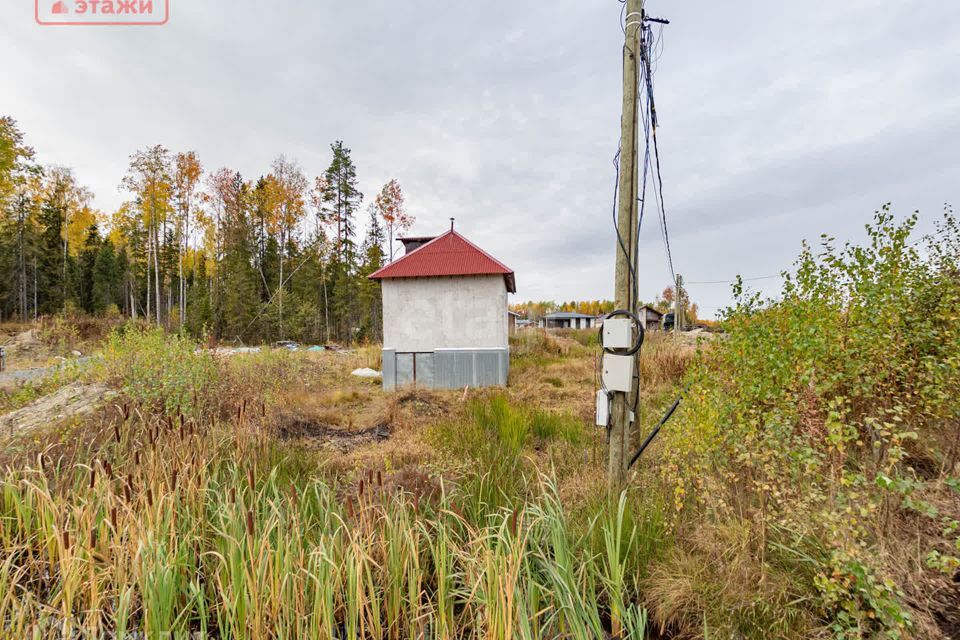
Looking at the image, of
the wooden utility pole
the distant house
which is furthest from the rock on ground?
the distant house

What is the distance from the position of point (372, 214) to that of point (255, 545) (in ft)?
100

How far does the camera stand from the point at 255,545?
1865mm

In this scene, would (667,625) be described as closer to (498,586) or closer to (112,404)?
(498,586)

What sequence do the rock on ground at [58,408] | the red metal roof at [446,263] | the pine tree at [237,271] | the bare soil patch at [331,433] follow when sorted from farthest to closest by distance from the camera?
the pine tree at [237,271], the red metal roof at [446,263], the bare soil patch at [331,433], the rock on ground at [58,408]

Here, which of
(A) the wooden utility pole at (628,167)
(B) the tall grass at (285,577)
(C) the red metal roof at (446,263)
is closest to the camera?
(B) the tall grass at (285,577)

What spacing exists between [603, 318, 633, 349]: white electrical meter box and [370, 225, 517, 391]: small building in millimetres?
7416

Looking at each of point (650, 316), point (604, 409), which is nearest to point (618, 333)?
point (604, 409)

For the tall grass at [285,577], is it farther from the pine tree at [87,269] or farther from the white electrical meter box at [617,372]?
the pine tree at [87,269]

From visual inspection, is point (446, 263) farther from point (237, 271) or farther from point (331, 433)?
point (237, 271)

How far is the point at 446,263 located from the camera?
1061 cm

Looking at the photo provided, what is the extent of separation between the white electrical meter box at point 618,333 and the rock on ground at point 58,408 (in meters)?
5.79

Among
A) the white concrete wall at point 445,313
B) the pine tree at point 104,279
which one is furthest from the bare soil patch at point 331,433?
the pine tree at point 104,279

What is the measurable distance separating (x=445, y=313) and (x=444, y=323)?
0.28 meters

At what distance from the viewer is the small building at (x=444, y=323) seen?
10352 mm
